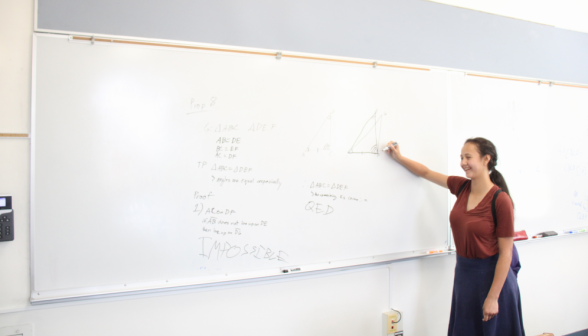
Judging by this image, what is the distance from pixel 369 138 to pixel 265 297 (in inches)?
42.2

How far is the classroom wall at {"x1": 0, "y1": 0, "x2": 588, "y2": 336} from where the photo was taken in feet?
4.55

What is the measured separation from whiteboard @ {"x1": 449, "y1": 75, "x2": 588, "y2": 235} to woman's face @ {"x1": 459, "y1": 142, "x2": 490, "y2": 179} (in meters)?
0.38

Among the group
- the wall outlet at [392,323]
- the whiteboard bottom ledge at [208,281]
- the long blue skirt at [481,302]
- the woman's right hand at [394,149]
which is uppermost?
the woman's right hand at [394,149]

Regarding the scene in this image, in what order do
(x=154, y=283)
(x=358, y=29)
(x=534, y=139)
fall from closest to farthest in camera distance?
1. (x=154, y=283)
2. (x=358, y=29)
3. (x=534, y=139)

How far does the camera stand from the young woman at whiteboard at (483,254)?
1595 millimetres

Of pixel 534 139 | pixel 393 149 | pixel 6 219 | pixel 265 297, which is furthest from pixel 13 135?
pixel 534 139

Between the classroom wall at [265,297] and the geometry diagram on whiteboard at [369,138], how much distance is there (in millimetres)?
721

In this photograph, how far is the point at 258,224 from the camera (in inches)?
65.9

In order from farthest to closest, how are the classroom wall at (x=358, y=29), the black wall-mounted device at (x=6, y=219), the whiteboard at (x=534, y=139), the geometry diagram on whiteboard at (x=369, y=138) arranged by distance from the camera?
the whiteboard at (x=534, y=139), the geometry diagram on whiteboard at (x=369, y=138), the classroom wall at (x=358, y=29), the black wall-mounted device at (x=6, y=219)

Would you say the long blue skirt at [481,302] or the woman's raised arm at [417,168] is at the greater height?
the woman's raised arm at [417,168]

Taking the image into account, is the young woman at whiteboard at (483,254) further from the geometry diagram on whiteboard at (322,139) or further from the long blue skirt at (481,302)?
the geometry diagram on whiteboard at (322,139)

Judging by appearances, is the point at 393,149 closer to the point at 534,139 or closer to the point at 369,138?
the point at 369,138

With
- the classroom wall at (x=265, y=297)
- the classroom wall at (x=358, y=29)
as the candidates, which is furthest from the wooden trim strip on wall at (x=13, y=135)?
the classroom wall at (x=358, y=29)

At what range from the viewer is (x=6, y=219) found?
1363 mm
